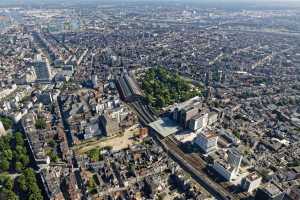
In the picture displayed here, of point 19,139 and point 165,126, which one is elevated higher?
point 19,139

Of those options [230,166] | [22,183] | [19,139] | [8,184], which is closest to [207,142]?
[230,166]

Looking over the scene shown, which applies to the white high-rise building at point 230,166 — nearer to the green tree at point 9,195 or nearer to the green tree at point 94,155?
the green tree at point 94,155

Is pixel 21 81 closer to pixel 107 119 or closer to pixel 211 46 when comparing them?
pixel 107 119

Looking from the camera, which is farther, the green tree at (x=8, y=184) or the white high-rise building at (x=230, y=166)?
the white high-rise building at (x=230, y=166)

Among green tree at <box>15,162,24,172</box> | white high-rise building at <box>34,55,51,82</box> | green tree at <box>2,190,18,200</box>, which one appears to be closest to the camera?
green tree at <box>2,190,18,200</box>

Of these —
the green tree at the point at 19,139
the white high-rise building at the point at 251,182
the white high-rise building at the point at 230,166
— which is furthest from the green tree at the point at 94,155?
the white high-rise building at the point at 251,182

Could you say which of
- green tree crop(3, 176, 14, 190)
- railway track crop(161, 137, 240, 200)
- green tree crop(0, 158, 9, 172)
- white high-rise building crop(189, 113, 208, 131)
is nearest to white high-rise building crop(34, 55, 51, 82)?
green tree crop(0, 158, 9, 172)

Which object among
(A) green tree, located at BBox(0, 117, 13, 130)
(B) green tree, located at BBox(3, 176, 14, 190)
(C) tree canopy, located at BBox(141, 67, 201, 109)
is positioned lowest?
(B) green tree, located at BBox(3, 176, 14, 190)

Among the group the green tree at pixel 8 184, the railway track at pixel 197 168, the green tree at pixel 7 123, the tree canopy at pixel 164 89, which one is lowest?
the railway track at pixel 197 168

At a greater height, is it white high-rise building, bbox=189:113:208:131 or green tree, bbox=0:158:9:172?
white high-rise building, bbox=189:113:208:131

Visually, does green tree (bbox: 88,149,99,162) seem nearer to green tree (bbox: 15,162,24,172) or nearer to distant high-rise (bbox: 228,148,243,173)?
green tree (bbox: 15,162,24,172)

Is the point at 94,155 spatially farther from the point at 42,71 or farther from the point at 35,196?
the point at 42,71

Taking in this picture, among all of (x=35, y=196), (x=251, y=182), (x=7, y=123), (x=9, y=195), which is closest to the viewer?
(x=35, y=196)
